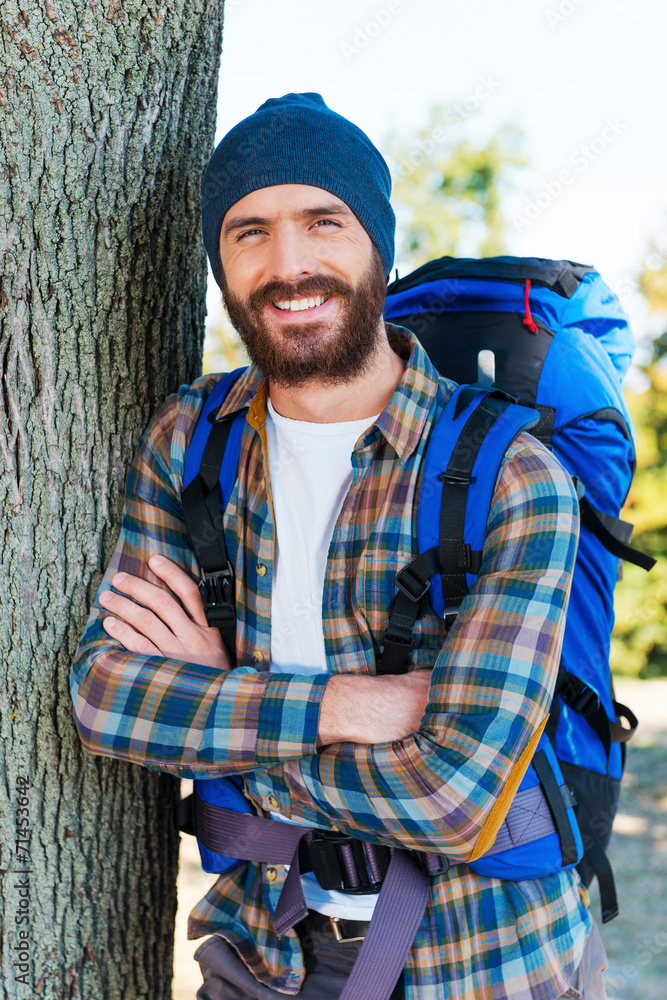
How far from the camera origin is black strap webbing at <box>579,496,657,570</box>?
221cm

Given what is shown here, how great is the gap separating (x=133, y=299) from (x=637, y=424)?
35.2 feet

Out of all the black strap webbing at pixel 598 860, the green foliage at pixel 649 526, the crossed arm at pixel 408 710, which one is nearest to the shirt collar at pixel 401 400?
the crossed arm at pixel 408 710

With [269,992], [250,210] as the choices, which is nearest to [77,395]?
[250,210]

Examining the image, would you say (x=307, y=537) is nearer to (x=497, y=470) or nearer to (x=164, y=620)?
(x=164, y=620)

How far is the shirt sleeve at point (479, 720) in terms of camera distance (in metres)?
1.62

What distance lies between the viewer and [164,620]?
1986 mm

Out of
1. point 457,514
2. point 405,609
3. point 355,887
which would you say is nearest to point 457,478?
point 457,514

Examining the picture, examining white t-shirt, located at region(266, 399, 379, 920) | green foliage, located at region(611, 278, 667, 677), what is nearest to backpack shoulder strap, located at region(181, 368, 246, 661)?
white t-shirt, located at region(266, 399, 379, 920)

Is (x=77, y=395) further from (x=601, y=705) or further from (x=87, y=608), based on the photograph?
(x=601, y=705)

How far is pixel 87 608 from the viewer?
6.97 feet

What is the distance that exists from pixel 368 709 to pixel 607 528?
0.89m

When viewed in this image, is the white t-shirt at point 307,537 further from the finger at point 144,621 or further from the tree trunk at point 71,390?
the tree trunk at point 71,390

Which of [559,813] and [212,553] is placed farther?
[212,553]

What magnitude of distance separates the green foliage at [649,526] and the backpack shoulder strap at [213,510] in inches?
388
